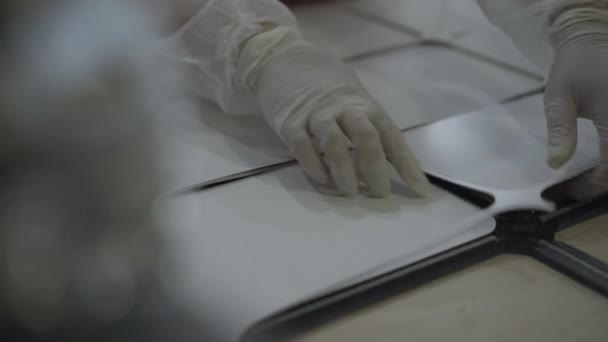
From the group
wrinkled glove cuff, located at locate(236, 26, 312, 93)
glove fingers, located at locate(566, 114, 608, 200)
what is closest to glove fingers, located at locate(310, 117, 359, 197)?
wrinkled glove cuff, located at locate(236, 26, 312, 93)

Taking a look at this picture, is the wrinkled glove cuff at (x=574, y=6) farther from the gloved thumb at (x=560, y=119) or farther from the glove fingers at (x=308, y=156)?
the glove fingers at (x=308, y=156)

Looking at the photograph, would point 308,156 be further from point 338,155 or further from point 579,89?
point 579,89

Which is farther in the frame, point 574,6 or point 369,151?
point 574,6

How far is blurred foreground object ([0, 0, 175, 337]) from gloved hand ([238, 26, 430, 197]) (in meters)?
0.38

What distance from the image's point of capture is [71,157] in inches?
15.5

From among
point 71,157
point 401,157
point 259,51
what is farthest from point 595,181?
point 71,157

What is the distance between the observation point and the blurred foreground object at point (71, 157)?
0.38 metres

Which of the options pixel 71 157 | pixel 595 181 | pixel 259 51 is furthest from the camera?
pixel 259 51

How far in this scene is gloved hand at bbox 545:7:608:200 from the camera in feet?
2.55

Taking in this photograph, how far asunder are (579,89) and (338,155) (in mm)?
333

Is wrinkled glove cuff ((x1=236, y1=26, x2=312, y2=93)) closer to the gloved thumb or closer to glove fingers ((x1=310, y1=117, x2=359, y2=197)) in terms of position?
glove fingers ((x1=310, y1=117, x2=359, y2=197))

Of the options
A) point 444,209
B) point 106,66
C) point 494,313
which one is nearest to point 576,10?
point 444,209

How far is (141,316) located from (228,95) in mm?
545

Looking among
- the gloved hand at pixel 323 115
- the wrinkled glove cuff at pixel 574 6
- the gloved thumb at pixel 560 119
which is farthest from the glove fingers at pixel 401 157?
the wrinkled glove cuff at pixel 574 6
